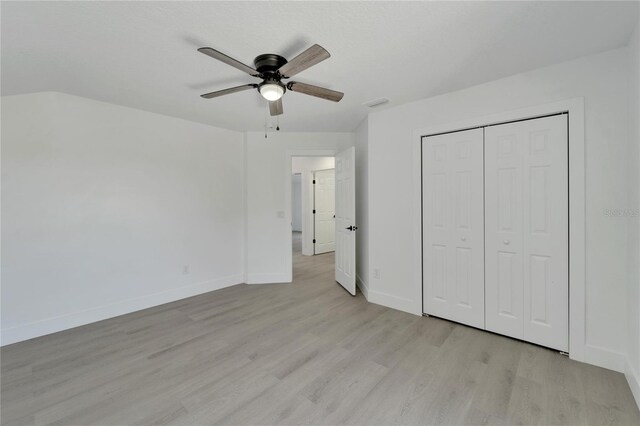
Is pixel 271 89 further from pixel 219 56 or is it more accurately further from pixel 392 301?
pixel 392 301

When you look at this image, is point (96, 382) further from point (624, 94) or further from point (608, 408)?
point (624, 94)

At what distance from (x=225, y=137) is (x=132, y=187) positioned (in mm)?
1450

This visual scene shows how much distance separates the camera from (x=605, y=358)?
2051 millimetres

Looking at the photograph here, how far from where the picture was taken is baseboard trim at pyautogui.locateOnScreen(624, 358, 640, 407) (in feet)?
5.57

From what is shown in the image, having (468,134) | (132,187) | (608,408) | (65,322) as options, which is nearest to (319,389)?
(608,408)

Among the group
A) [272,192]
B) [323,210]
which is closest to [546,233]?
[272,192]

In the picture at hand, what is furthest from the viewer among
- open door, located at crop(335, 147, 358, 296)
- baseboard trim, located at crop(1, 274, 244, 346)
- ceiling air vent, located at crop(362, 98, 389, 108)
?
open door, located at crop(335, 147, 358, 296)

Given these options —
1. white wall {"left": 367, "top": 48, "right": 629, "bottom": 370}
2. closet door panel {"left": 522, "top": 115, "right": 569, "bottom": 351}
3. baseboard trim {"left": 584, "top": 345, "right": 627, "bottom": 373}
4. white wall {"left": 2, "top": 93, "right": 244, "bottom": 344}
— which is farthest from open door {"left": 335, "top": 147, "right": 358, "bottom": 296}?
baseboard trim {"left": 584, "top": 345, "right": 627, "bottom": 373}

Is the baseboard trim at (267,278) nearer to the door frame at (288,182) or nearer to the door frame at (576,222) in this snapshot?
the door frame at (288,182)

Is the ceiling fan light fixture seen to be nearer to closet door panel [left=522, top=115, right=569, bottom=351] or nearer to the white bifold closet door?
the white bifold closet door

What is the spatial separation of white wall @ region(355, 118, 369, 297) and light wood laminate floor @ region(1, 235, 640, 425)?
855mm

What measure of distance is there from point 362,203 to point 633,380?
2792mm

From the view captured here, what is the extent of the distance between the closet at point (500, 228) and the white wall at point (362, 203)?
31.6 inches

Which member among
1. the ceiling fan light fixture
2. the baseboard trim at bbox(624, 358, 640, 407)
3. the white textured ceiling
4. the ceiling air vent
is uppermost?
the ceiling air vent
